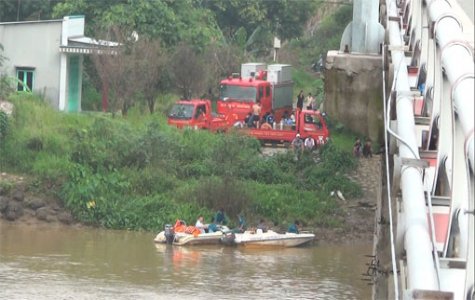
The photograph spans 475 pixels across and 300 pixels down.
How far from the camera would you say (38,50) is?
40.9 meters

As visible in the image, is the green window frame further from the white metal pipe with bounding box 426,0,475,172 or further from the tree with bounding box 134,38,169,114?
the white metal pipe with bounding box 426,0,475,172

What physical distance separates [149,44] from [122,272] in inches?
574

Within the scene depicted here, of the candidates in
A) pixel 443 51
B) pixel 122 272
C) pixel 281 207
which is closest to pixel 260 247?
pixel 281 207

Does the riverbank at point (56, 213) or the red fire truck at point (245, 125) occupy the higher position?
the red fire truck at point (245, 125)

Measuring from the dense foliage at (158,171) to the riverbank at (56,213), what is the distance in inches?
10.9

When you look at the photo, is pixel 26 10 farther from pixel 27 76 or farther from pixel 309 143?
pixel 309 143

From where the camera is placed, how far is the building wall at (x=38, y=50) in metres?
40.7

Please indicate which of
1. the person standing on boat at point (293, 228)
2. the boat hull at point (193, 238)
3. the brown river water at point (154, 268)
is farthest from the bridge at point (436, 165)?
the person standing on boat at point (293, 228)

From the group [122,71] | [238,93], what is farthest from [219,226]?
[122,71]

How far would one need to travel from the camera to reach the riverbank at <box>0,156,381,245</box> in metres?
33.0

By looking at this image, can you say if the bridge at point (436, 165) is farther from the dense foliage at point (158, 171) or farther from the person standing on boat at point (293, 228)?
the dense foliage at point (158, 171)

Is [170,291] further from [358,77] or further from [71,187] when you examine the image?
[358,77]

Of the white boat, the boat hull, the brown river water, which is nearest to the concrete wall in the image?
the brown river water

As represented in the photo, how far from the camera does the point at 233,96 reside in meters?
38.6
